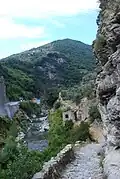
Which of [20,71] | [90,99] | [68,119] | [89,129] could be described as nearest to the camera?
[89,129]

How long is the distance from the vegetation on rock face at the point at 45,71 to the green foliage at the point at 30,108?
19.5 feet

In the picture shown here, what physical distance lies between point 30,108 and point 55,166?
92828 millimetres

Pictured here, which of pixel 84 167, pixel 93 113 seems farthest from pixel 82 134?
pixel 84 167

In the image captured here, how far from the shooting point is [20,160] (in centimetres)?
1603

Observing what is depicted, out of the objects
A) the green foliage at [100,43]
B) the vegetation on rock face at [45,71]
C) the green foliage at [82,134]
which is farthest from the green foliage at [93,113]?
the vegetation on rock face at [45,71]

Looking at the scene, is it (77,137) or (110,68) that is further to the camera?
(77,137)

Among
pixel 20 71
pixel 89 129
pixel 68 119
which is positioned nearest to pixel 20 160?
pixel 89 129

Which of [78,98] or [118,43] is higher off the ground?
[118,43]

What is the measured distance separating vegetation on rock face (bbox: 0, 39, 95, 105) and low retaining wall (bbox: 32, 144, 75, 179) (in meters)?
94.7

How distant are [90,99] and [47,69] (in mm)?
125656

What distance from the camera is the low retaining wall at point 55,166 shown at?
1586cm

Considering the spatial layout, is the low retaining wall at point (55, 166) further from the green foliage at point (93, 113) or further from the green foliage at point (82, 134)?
the green foliage at point (93, 113)

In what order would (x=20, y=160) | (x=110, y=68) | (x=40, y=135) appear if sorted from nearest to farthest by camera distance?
(x=20, y=160), (x=110, y=68), (x=40, y=135)

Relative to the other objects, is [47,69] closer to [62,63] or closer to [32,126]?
[62,63]
